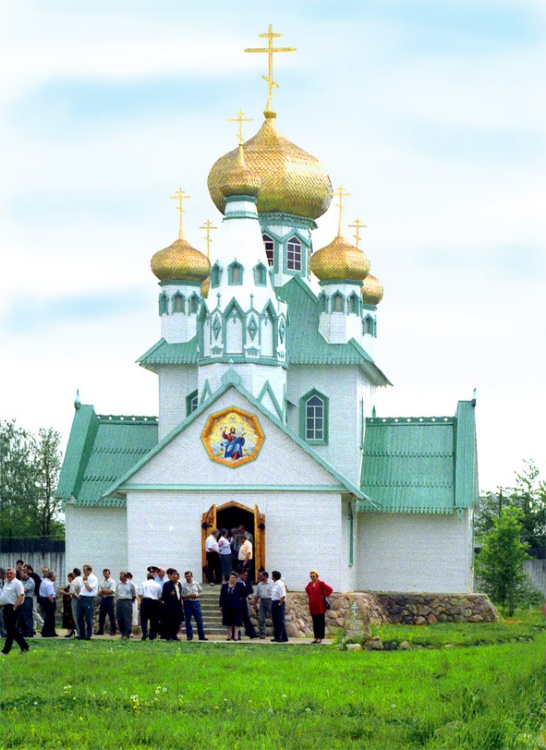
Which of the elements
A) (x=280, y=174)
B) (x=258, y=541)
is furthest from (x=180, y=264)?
(x=258, y=541)

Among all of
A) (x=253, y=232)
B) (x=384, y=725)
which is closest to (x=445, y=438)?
(x=253, y=232)

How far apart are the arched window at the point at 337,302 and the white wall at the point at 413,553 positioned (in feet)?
15.6

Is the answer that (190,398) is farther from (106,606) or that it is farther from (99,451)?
(106,606)

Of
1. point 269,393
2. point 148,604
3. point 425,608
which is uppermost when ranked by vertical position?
point 269,393

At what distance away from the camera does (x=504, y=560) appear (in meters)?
37.9

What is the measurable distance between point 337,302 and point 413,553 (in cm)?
596

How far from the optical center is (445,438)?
35.6 meters

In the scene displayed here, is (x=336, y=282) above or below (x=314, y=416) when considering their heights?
above

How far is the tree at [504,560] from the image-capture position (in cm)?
3769

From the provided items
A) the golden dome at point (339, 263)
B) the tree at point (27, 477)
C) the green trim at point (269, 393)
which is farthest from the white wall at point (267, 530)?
the tree at point (27, 477)

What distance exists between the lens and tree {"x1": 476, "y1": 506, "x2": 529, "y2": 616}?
37.7 m

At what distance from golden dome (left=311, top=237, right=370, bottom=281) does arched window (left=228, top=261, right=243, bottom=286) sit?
3.17 meters

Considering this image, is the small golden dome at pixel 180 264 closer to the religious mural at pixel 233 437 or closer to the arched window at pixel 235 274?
the arched window at pixel 235 274

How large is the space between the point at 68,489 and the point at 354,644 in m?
13.8
